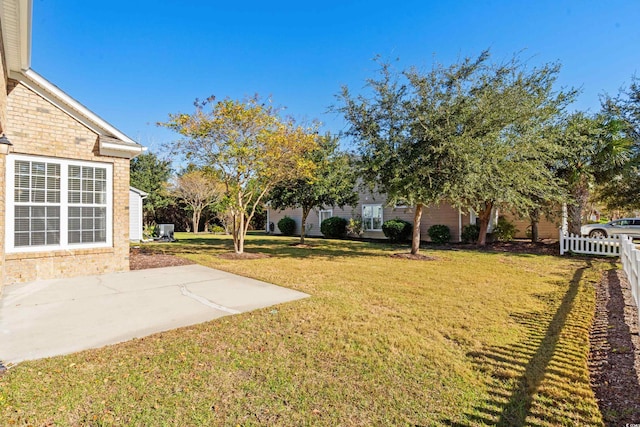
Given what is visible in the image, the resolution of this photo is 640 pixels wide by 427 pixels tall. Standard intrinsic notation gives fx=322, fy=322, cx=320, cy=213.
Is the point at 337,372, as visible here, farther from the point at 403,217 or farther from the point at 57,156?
the point at 403,217

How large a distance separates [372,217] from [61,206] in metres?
17.3

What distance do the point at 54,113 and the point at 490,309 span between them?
32.4 ft

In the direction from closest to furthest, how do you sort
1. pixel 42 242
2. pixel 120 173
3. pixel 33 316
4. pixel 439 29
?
pixel 33 316 → pixel 42 242 → pixel 120 173 → pixel 439 29

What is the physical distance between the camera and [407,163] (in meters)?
10.8

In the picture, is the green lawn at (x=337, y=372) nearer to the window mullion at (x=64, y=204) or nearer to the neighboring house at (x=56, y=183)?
the neighboring house at (x=56, y=183)

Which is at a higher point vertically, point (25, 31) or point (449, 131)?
point (25, 31)

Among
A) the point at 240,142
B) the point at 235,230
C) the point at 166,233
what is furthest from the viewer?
the point at 166,233

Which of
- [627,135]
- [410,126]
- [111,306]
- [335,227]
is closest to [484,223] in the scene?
[627,135]

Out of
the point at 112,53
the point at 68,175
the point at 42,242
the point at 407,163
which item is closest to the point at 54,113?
the point at 68,175

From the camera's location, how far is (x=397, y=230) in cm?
1906

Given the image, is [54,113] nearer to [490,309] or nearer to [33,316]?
[33,316]

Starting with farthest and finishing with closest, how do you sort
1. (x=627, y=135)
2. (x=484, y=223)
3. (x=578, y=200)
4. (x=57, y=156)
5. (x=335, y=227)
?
(x=335, y=227) < (x=484, y=223) < (x=578, y=200) < (x=627, y=135) < (x=57, y=156)

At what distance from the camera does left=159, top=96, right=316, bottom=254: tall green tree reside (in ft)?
34.2

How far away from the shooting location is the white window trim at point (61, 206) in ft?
22.0
